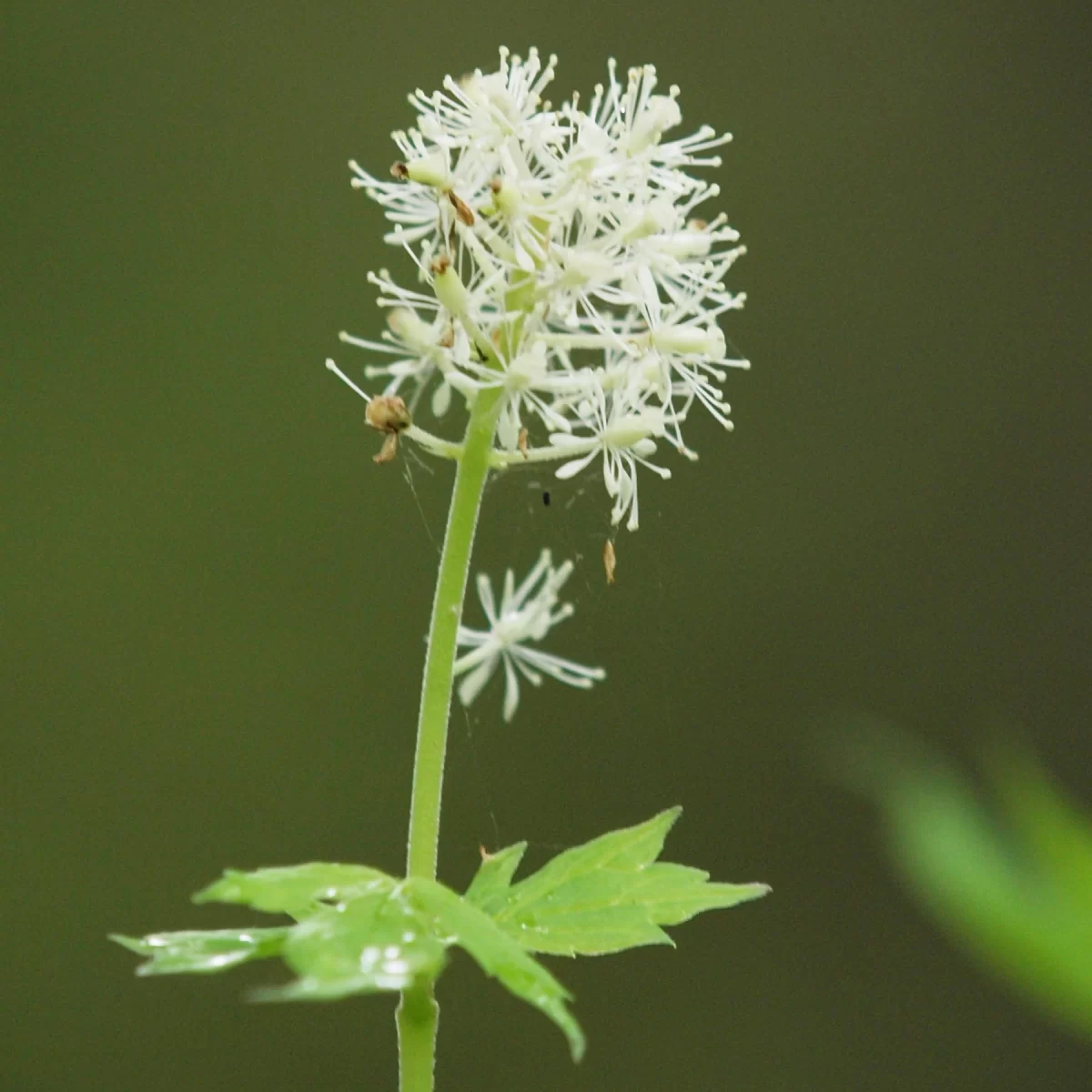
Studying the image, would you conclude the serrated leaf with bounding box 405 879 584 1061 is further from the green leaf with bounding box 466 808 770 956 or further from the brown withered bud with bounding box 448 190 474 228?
the brown withered bud with bounding box 448 190 474 228

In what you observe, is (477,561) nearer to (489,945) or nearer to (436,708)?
(436,708)

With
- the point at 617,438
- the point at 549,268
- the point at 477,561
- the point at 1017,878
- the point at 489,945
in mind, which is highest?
the point at 477,561

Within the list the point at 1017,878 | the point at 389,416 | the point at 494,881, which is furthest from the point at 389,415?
the point at 1017,878

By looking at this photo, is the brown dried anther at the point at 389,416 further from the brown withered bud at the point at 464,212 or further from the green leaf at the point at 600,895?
the green leaf at the point at 600,895

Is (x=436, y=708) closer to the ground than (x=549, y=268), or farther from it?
closer to the ground

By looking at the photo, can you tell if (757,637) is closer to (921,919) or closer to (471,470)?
(921,919)

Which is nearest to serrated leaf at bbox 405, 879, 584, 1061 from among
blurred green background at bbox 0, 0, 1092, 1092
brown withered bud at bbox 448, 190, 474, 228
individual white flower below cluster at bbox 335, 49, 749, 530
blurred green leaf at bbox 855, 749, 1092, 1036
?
blurred green leaf at bbox 855, 749, 1092, 1036

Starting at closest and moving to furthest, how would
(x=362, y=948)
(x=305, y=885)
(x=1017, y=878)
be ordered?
(x=1017, y=878)
(x=362, y=948)
(x=305, y=885)

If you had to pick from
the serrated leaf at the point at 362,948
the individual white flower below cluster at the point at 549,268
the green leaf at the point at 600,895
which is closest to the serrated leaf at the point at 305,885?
the serrated leaf at the point at 362,948
